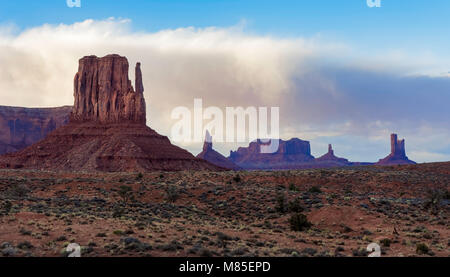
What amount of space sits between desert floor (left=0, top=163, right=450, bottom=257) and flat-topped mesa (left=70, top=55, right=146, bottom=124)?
7613cm

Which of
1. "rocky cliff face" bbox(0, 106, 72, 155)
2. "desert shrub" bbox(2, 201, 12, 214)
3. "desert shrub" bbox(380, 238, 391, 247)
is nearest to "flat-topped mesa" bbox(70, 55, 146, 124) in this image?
"rocky cliff face" bbox(0, 106, 72, 155)

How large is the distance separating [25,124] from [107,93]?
247 ft

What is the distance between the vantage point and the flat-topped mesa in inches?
5049

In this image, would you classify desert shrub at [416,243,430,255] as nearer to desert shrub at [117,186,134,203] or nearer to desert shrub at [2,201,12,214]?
desert shrub at [2,201,12,214]

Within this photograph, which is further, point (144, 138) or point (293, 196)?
point (144, 138)

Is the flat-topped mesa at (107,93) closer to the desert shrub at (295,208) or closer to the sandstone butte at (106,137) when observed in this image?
the sandstone butte at (106,137)

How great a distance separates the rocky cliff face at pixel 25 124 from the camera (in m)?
185

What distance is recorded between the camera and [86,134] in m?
116

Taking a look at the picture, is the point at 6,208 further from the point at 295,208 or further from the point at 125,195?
the point at 295,208

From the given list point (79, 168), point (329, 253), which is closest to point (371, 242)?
point (329, 253)

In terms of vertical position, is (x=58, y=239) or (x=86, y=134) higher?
(x=86, y=134)

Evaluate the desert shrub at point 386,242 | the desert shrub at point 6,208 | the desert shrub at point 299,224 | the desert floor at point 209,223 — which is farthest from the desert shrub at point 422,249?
the desert shrub at point 6,208
